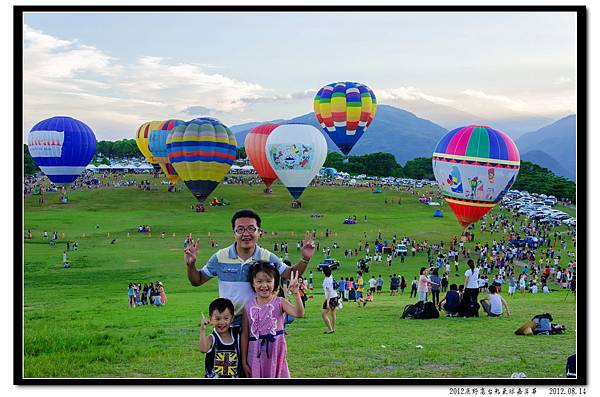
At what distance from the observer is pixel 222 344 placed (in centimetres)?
579

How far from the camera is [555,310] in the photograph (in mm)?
11945

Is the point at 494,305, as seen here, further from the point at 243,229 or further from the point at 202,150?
the point at 202,150

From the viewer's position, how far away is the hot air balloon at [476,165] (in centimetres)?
1991

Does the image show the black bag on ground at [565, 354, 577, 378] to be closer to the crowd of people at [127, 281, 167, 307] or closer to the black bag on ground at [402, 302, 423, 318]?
the black bag on ground at [402, 302, 423, 318]

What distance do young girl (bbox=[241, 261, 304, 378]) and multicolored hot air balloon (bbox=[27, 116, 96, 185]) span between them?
2781cm

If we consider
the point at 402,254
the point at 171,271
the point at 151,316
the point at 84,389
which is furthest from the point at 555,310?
the point at 402,254

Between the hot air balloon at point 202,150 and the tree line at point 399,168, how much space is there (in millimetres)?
6957

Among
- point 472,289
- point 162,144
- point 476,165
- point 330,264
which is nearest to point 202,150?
point 330,264

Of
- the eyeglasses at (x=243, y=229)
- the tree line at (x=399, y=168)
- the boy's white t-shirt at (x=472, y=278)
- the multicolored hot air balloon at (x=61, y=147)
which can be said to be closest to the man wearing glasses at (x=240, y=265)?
the eyeglasses at (x=243, y=229)

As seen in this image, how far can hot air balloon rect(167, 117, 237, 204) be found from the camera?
29.4 meters

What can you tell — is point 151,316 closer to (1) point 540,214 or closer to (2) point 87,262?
(2) point 87,262

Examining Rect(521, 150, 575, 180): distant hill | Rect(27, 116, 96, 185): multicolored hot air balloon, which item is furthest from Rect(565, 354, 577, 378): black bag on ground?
Rect(521, 150, 575, 180): distant hill

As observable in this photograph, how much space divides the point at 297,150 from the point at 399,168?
49438 millimetres

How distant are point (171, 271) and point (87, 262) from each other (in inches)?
145
